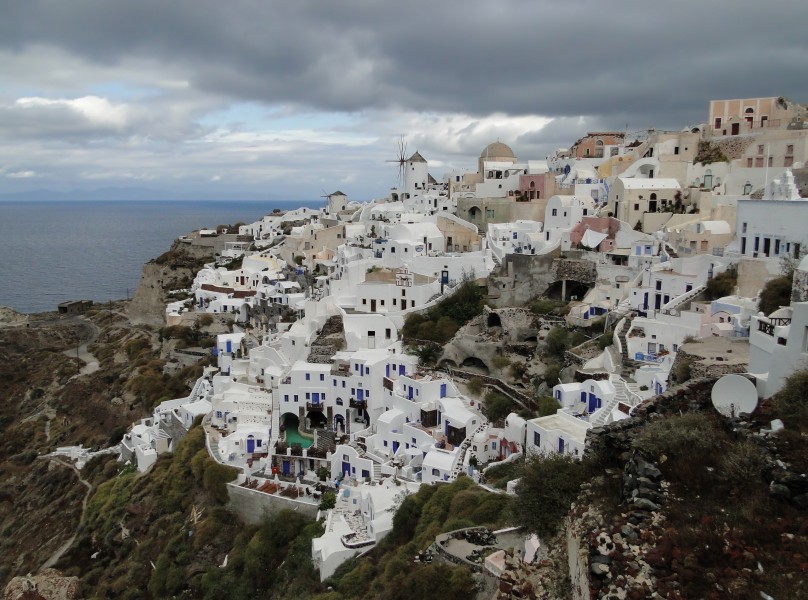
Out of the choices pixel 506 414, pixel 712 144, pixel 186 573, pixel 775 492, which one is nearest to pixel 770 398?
pixel 775 492

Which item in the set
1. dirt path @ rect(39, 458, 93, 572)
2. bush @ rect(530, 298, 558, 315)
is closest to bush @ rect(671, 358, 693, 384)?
bush @ rect(530, 298, 558, 315)

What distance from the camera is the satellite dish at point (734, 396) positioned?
8.87 m

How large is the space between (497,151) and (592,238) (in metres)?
21.6

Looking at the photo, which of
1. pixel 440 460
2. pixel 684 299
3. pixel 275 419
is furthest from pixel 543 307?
pixel 275 419

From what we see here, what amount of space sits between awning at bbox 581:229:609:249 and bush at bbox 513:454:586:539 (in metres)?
20.5

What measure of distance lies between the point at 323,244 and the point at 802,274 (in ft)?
118

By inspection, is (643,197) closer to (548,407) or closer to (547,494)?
(548,407)

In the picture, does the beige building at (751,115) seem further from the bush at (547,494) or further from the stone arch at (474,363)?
the bush at (547,494)

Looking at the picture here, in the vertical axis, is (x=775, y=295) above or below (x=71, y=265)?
above

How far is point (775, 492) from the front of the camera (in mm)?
7031

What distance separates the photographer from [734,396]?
29.5 ft

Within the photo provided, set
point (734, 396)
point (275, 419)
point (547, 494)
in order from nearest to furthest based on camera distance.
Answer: point (734, 396) < point (547, 494) < point (275, 419)

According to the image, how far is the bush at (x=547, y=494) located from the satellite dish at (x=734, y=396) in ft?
8.03

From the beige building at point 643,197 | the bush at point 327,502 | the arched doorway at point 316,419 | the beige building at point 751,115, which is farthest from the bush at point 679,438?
the beige building at point 751,115
